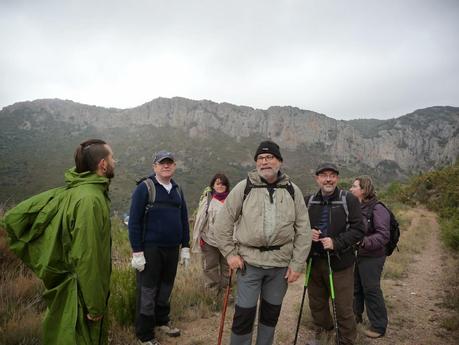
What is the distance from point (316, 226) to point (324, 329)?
1.50m

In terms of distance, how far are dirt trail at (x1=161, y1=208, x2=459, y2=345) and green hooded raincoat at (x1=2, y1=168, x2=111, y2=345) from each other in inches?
74.6

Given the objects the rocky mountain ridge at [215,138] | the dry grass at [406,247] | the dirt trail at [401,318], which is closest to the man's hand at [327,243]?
the dirt trail at [401,318]

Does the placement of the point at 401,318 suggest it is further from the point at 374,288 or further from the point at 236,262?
the point at 236,262

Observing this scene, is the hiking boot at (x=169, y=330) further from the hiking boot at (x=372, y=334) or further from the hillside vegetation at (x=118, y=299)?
the hiking boot at (x=372, y=334)

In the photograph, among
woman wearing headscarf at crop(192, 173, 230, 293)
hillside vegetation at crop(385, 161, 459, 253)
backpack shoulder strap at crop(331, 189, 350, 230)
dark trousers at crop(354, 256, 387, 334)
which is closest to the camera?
backpack shoulder strap at crop(331, 189, 350, 230)

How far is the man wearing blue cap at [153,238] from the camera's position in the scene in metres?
3.38

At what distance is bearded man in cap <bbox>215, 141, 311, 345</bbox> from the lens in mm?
2771

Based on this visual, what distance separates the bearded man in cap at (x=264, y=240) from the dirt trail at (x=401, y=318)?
1.27 metres

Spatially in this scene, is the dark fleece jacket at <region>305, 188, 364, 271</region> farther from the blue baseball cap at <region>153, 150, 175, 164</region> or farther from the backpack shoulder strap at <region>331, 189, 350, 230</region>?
the blue baseball cap at <region>153, 150, 175, 164</region>

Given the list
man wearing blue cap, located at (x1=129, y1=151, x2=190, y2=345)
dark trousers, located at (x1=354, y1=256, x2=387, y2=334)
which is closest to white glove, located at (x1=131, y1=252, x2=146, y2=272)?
man wearing blue cap, located at (x1=129, y1=151, x2=190, y2=345)

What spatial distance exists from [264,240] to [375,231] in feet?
6.52

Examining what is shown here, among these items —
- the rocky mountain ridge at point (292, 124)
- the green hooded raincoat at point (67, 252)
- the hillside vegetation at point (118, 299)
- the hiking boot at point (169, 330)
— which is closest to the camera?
the green hooded raincoat at point (67, 252)

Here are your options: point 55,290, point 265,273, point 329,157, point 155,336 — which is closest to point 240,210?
point 265,273

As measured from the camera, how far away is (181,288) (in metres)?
5.07
